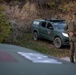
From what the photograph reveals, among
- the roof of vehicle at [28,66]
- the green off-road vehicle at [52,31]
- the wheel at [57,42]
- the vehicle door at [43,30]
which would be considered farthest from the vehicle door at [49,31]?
the roof of vehicle at [28,66]

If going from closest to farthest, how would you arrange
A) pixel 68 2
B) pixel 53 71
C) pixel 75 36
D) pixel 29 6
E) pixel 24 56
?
pixel 53 71 → pixel 24 56 → pixel 75 36 → pixel 68 2 → pixel 29 6

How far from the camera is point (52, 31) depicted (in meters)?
17.9

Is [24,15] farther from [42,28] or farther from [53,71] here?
[53,71]

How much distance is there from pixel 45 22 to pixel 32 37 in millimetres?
2293

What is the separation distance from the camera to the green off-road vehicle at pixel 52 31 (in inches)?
666

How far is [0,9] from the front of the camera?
16.4 m

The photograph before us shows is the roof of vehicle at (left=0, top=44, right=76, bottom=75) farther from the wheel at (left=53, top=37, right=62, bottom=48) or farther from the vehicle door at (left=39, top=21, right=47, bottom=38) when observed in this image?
the vehicle door at (left=39, top=21, right=47, bottom=38)

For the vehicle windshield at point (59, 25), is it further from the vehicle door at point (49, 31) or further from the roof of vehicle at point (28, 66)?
the roof of vehicle at point (28, 66)

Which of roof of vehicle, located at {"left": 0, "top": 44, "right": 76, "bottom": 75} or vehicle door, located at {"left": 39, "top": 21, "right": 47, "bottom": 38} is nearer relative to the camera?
roof of vehicle, located at {"left": 0, "top": 44, "right": 76, "bottom": 75}

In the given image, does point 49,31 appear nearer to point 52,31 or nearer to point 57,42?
point 52,31

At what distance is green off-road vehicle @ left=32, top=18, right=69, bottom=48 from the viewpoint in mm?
16906

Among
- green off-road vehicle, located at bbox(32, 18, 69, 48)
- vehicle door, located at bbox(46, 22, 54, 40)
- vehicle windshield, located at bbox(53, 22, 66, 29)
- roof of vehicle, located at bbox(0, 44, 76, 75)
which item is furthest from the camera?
vehicle door, located at bbox(46, 22, 54, 40)

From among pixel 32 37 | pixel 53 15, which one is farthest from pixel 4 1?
pixel 32 37

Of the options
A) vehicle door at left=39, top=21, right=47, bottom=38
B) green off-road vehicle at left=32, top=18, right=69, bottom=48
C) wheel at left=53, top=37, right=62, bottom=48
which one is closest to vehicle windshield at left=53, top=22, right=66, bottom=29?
green off-road vehicle at left=32, top=18, right=69, bottom=48
